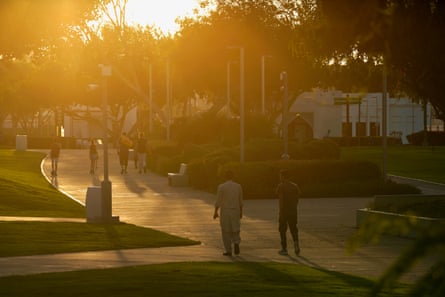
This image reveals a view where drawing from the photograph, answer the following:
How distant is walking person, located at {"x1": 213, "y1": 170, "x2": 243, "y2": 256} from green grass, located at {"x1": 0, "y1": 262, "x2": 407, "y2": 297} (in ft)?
→ 7.76

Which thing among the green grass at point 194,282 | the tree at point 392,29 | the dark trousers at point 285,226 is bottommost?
the green grass at point 194,282

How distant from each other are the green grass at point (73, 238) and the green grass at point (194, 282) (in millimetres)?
4214

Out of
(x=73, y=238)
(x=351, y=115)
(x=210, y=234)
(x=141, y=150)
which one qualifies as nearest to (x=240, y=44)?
(x=141, y=150)

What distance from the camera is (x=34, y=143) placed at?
367 feet

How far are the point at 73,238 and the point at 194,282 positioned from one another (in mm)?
8940

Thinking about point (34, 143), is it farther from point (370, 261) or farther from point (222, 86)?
point (370, 261)

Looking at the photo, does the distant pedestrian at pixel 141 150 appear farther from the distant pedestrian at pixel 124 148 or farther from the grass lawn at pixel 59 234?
the grass lawn at pixel 59 234

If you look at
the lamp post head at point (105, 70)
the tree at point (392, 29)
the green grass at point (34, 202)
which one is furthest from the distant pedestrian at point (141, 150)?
the tree at point (392, 29)

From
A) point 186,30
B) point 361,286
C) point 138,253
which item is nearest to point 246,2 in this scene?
point 186,30

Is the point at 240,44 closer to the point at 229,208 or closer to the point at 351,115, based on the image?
the point at 351,115

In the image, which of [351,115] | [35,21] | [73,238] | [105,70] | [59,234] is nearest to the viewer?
[73,238]

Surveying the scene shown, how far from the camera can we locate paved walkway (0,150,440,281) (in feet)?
64.8

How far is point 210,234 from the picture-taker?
2697cm

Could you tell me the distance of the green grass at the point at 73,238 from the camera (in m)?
22.5
